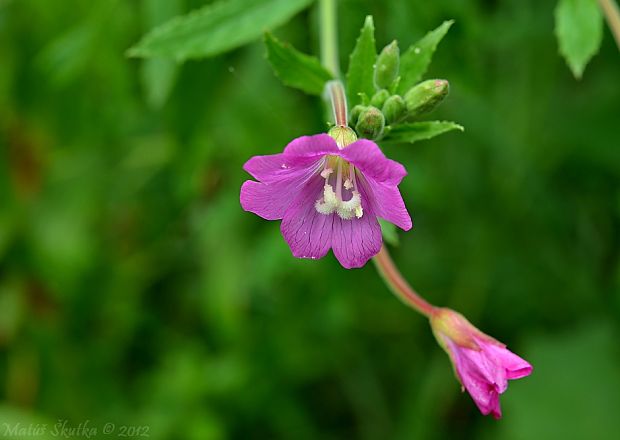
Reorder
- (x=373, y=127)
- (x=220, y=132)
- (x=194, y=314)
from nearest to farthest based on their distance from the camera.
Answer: (x=373, y=127) < (x=220, y=132) < (x=194, y=314)

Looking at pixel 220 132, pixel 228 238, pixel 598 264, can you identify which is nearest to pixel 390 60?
pixel 220 132

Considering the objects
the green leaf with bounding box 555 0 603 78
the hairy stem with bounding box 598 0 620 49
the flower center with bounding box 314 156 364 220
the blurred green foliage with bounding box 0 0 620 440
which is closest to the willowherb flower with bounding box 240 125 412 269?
the flower center with bounding box 314 156 364 220

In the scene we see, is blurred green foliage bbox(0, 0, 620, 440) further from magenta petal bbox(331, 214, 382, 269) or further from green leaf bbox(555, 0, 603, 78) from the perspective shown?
magenta petal bbox(331, 214, 382, 269)

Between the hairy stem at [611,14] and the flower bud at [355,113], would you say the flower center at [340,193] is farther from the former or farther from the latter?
the hairy stem at [611,14]

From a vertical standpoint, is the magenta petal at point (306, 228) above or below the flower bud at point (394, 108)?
below

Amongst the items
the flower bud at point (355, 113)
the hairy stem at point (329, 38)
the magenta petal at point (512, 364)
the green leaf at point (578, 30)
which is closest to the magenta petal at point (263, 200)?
the flower bud at point (355, 113)

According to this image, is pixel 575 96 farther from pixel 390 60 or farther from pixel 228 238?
pixel 390 60

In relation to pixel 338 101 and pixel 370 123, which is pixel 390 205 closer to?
pixel 370 123
